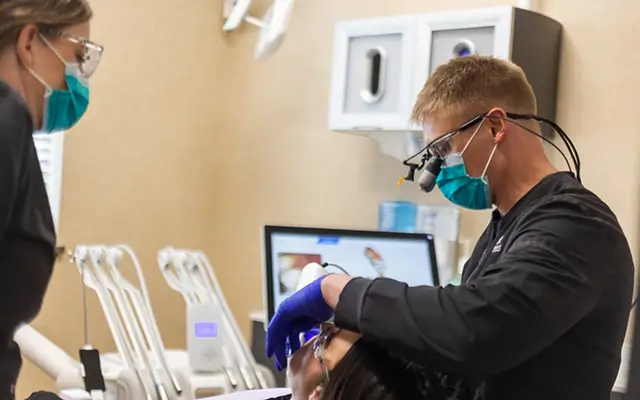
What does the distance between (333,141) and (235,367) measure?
1039mm

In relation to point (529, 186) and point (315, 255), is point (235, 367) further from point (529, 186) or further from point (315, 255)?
point (529, 186)

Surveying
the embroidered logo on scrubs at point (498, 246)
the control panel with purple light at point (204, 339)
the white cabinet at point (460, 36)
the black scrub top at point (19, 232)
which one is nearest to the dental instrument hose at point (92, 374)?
the control panel with purple light at point (204, 339)

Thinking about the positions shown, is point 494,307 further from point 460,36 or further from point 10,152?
point 460,36

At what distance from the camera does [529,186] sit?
146cm

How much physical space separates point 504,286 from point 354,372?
0.28 metres

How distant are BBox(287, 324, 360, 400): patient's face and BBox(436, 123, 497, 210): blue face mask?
14.7 inches

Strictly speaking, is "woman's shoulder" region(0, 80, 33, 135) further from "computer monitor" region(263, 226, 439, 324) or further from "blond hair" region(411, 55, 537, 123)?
"computer monitor" region(263, 226, 439, 324)

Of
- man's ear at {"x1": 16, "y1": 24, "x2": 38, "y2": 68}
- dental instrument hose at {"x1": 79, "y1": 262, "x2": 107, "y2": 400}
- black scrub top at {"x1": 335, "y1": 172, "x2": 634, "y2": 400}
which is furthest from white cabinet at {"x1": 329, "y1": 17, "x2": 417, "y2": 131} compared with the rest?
man's ear at {"x1": 16, "y1": 24, "x2": 38, "y2": 68}

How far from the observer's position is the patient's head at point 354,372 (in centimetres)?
128

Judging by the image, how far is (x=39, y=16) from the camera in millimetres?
1241

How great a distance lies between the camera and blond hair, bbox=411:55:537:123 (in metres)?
1.47

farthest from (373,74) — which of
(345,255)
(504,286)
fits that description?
(504,286)

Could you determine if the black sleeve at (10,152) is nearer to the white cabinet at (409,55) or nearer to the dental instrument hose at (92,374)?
the dental instrument hose at (92,374)

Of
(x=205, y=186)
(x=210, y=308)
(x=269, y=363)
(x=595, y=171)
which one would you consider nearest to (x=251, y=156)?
(x=205, y=186)
